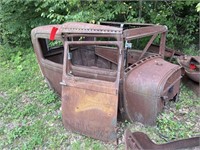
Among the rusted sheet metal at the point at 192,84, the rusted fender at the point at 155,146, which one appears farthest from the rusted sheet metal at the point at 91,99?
the rusted sheet metal at the point at 192,84

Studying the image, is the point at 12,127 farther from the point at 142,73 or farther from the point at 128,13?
the point at 128,13

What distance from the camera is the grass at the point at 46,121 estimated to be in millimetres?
3235

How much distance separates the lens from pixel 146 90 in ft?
10.3

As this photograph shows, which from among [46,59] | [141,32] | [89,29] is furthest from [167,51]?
[46,59]

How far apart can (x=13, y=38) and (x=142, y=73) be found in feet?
17.1

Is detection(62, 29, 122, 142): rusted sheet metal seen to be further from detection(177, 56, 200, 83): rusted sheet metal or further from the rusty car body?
detection(177, 56, 200, 83): rusted sheet metal

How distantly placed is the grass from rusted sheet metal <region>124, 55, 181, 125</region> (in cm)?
19

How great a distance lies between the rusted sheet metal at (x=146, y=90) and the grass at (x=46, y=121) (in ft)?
0.61

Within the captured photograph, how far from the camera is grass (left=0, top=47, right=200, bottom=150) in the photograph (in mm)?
3235

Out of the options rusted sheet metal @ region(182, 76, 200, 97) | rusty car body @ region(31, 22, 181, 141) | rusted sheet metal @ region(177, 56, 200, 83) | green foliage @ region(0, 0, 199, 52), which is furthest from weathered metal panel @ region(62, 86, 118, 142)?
green foliage @ region(0, 0, 199, 52)

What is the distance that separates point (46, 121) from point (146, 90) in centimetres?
171

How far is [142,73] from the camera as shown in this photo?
3252mm

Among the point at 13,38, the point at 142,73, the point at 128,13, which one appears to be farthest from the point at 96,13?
the point at 13,38

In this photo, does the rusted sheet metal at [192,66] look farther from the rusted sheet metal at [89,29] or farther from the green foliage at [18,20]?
the green foliage at [18,20]
